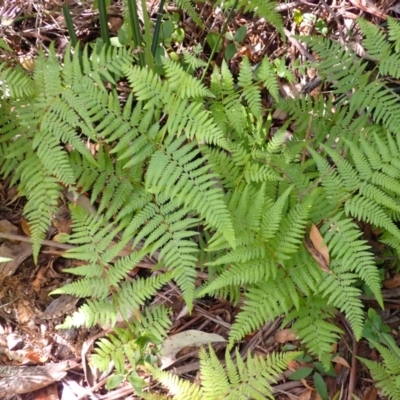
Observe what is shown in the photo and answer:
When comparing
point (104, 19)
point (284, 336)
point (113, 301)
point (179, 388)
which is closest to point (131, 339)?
point (113, 301)

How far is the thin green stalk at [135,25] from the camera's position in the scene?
2.48 metres

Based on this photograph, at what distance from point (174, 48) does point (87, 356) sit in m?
2.05

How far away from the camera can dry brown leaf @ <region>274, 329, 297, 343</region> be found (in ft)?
8.91

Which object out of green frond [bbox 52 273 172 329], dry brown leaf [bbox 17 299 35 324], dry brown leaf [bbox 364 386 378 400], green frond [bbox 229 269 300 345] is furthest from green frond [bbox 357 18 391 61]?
dry brown leaf [bbox 17 299 35 324]

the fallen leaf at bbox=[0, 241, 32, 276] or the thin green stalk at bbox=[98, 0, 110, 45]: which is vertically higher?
the thin green stalk at bbox=[98, 0, 110, 45]

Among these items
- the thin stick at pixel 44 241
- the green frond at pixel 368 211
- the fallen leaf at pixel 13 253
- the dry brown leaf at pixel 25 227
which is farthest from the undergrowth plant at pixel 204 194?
the fallen leaf at pixel 13 253

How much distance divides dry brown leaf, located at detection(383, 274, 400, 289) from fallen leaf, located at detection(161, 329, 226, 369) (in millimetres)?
1013

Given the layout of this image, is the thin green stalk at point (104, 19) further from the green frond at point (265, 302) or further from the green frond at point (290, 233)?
the green frond at point (265, 302)

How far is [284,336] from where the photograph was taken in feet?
8.96

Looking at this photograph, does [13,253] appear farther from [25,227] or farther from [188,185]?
[188,185]

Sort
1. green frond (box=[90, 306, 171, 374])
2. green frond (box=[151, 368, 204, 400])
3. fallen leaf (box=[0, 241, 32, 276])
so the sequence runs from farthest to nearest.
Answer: fallen leaf (box=[0, 241, 32, 276]), green frond (box=[90, 306, 171, 374]), green frond (box=[151, 368, 204, 400])

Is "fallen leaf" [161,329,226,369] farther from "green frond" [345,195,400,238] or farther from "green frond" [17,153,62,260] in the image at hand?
"green frond" [345,195,400,238]

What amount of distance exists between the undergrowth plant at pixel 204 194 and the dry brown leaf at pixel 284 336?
7 cm

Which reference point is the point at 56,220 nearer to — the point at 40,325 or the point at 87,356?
the point at 40,325
